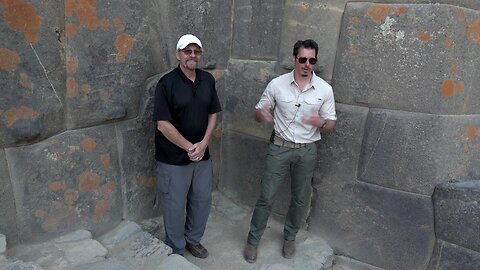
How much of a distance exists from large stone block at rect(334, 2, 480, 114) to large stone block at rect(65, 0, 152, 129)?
142cm

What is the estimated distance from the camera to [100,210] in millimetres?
2531

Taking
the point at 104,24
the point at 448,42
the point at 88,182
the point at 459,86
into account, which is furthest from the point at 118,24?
the point at 459,86

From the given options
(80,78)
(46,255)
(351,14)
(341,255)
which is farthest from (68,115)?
(341,255)

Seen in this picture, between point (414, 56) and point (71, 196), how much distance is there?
2294 mm

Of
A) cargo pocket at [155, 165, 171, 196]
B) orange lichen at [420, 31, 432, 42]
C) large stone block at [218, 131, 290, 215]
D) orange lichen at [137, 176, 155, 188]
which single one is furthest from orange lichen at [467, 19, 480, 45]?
orange lichen at [137, 176, 155, 188]

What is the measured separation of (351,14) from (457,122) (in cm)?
98

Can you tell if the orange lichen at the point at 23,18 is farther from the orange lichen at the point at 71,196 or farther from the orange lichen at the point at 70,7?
the orange lichen at the point at 71,196

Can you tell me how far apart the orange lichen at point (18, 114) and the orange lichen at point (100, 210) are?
71 centimetres

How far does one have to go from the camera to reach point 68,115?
89.8 inches

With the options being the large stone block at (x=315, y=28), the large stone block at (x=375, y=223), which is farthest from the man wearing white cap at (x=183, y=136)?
the large stone block at (x=375, y=223)

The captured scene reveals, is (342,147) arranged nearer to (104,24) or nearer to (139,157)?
(139,157)

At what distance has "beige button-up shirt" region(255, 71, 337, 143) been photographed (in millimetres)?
2510

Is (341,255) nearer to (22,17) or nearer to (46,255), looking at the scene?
(46,255)

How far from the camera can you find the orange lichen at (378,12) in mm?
2486
